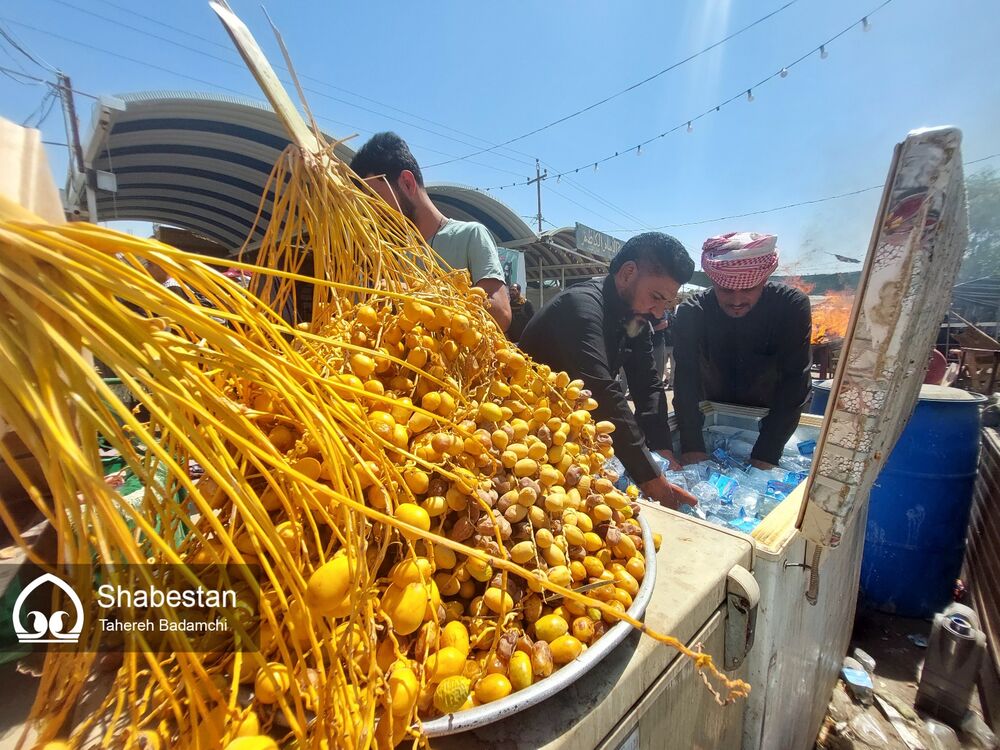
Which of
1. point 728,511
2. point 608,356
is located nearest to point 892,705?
point 728,511

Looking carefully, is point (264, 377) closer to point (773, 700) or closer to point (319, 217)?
point (319, 217)

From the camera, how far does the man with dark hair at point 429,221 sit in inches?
81.8

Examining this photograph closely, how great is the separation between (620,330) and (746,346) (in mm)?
1361

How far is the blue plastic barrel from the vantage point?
274cm

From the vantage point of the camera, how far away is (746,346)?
10.5ft

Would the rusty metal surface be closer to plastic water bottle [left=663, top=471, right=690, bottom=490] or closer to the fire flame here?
plastic water bottle [left=663, top=471, right=690, bottom=490]

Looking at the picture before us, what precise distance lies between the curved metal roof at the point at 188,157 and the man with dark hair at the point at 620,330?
351cm

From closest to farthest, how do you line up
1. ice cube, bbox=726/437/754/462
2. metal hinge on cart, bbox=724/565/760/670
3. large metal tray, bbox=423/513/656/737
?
large metal tray, bbox=423/513/656/737 → metal hinge on cart, bbox=724/565/760/670 → ice cube, bbox=726/437/754/462

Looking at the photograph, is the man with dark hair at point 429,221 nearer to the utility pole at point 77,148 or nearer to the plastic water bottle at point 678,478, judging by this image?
the plastic water bottle at point 678,478

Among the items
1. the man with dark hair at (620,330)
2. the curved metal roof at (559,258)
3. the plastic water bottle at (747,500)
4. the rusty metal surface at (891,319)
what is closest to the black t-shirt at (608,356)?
the man with dark hair at (620,330)

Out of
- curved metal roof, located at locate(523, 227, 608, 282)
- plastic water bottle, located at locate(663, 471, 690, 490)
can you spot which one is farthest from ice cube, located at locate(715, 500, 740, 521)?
curved metal roof, located at locate(523, 227, 608, 282)

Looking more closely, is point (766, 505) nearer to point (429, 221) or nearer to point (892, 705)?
point (892, 705)

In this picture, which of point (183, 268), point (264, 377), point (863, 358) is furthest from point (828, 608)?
point (183, 268)

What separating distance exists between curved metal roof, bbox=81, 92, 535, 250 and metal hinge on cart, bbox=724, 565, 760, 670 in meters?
4.71
